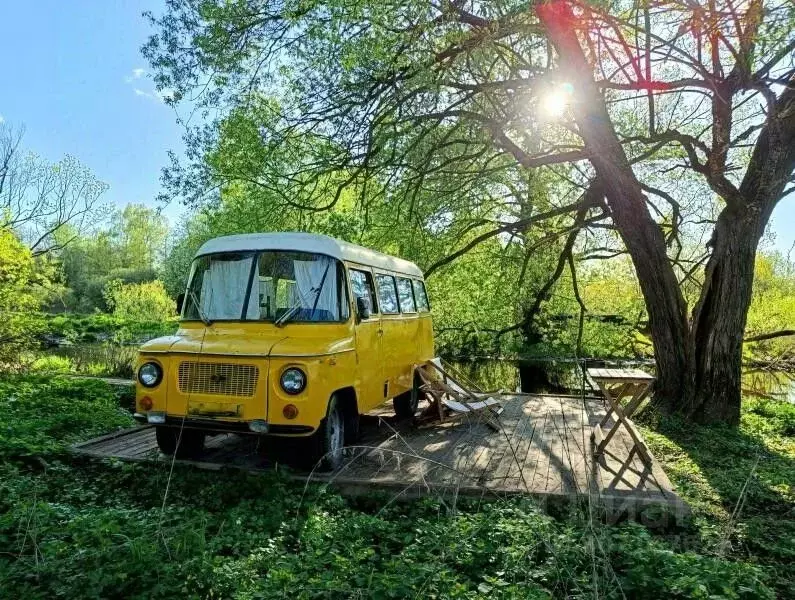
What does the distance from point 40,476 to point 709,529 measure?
20.9 feet

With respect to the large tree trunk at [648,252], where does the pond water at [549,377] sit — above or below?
below

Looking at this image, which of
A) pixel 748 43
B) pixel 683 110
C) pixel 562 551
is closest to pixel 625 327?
pixel 683 110

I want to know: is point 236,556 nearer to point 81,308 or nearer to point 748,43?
point 748,43

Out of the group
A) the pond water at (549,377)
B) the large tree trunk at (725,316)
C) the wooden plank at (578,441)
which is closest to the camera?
the wooden plank at (578,441)

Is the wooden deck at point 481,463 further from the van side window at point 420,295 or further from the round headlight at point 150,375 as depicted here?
the van side window at point 420,295

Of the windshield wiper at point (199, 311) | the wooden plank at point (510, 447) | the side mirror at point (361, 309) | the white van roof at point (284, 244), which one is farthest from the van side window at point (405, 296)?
the windshield wiper at point (199, 311)

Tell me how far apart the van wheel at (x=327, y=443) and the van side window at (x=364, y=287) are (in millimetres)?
1508

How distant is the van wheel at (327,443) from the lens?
6.21 metres

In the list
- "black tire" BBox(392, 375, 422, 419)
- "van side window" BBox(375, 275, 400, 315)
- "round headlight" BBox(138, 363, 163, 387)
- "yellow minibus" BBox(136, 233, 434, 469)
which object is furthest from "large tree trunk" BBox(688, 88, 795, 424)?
"round headlight" BBox(138, 363, 163, 387)

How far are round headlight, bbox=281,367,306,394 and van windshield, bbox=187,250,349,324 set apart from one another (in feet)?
3.08

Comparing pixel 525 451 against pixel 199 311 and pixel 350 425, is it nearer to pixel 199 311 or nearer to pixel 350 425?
pixel 350 425

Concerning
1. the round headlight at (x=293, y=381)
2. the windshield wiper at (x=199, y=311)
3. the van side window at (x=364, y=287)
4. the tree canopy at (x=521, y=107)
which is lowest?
the round headlight at (x=293, y=381)

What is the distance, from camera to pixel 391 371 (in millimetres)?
8477

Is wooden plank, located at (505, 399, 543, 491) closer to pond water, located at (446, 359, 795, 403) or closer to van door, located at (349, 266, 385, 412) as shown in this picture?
van door, located at (349, 266, 385, 412)
